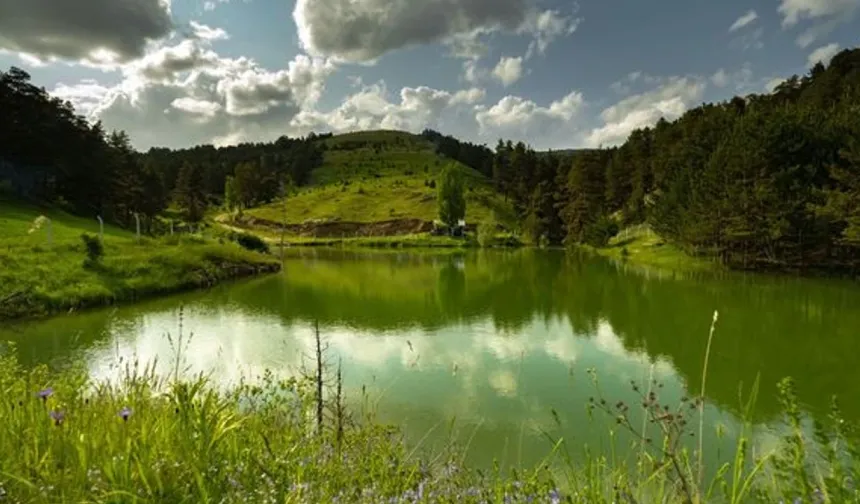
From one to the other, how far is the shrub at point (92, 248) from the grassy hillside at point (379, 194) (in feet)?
220

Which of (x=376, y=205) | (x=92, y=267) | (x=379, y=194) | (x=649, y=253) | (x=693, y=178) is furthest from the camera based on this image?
(x=379, y=194)

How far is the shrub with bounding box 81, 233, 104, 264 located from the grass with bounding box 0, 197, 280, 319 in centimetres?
21

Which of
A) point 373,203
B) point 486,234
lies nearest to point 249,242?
point 486,234

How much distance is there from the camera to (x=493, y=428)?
31.6ft

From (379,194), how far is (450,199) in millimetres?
29891

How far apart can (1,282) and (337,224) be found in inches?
3210

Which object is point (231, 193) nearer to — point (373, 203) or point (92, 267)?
point (373, 203)

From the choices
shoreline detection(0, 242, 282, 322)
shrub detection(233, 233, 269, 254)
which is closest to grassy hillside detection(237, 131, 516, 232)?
shrub detection(233, 233, 269, 254)

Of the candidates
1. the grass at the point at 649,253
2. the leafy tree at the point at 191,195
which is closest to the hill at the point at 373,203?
the leafy tree at the point at 191,195

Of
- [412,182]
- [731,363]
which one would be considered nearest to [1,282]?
[731,363]

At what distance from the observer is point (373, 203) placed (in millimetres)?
108938

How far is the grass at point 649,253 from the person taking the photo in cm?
4395

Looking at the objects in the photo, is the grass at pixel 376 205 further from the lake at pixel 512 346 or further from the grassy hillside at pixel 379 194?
the lake at pixel 512 346

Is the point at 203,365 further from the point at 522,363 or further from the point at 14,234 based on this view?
the point at 14,234
